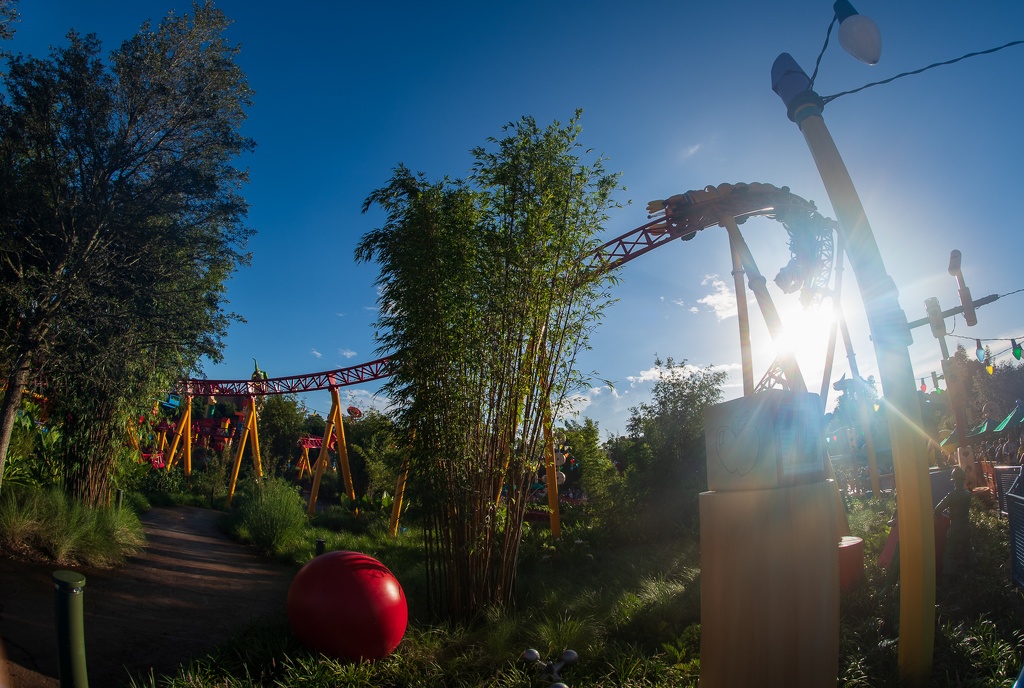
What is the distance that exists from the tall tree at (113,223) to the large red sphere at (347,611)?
5159 millimetres

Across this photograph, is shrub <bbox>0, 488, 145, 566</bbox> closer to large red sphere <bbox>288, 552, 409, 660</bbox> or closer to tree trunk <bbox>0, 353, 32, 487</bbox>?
tree trunk <bbox>0, 353, 32, 487</bbox>

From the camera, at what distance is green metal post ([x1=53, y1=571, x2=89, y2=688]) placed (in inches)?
79.7

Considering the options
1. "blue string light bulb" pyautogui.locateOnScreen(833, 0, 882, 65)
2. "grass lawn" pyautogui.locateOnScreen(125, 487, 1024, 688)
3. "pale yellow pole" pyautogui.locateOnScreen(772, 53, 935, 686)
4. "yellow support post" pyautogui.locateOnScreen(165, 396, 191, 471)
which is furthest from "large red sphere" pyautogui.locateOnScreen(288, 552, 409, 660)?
"yellow support post" pyautogui.locateOnScreen(165, 396, 191, 471)

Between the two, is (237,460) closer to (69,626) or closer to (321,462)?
(321,462)

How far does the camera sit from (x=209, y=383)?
62.4ft

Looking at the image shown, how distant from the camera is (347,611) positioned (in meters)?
3.81

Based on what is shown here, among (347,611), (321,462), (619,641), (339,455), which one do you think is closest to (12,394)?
(347,611)

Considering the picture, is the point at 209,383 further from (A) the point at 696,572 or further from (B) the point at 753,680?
(B) the point at 753,680

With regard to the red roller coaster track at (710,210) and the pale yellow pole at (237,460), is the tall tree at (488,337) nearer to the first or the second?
the red roller coaster track at (710,210)

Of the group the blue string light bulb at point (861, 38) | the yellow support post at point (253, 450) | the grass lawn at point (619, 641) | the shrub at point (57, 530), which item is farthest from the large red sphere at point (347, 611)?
the yellow support post at point (253, 450)

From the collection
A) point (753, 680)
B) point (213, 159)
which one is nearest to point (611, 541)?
point (753, 680)

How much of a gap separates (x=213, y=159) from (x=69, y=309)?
3.23 m

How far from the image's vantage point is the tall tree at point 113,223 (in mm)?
6945

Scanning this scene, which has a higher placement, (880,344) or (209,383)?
(209,383)
